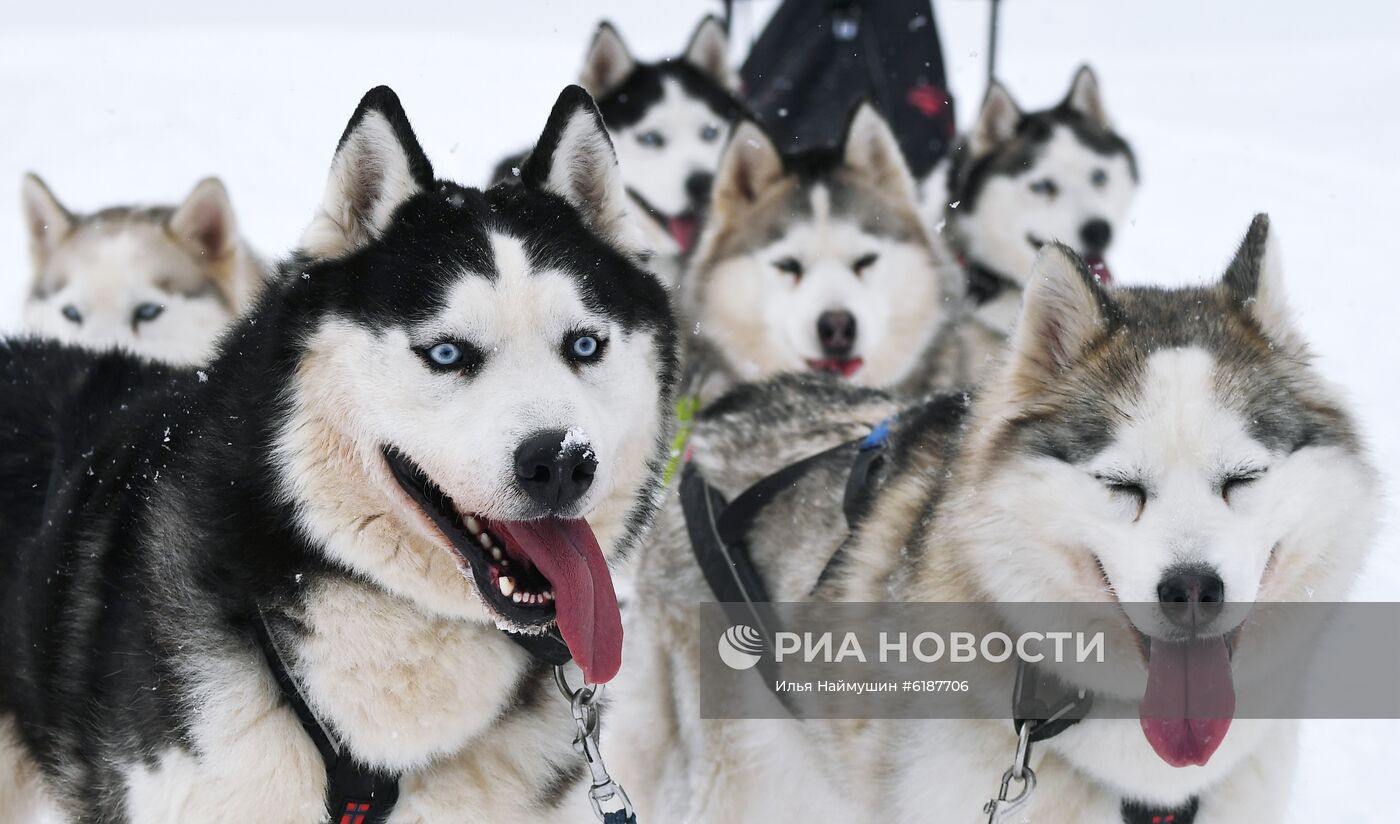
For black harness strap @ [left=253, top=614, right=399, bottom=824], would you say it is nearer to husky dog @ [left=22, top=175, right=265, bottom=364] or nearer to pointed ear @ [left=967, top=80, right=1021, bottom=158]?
husky dog @ [left=22, top=175, right=265, bottom=364]

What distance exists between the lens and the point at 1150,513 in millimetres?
1782

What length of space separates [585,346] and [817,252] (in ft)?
9.13

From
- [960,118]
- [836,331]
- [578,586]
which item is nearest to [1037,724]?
[578,586]

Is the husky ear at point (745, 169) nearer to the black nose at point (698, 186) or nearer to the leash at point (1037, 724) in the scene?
the black nose at point (698, 186)

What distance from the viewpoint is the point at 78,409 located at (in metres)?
2.33

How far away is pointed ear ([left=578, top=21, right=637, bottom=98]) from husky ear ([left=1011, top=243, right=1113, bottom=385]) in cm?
411

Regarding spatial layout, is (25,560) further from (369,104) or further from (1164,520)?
(1164,520)

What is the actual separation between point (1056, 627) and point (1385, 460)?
3.58 metres

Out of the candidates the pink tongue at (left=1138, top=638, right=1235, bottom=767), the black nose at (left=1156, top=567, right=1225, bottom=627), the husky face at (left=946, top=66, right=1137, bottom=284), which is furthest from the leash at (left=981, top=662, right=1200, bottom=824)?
the husky face at (left=946, top=66, right=1137, bottom=284)

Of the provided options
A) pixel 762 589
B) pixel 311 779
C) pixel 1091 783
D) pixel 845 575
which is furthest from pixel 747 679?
pixel 311 779

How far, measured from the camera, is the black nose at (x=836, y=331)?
4.34 m

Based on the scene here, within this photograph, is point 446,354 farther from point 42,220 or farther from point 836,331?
point 42,220

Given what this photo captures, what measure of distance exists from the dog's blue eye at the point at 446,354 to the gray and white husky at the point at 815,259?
2.73m

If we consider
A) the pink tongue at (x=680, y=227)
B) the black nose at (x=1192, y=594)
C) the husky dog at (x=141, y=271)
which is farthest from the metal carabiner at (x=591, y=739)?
the pink tongue at (x=680, y=227)
